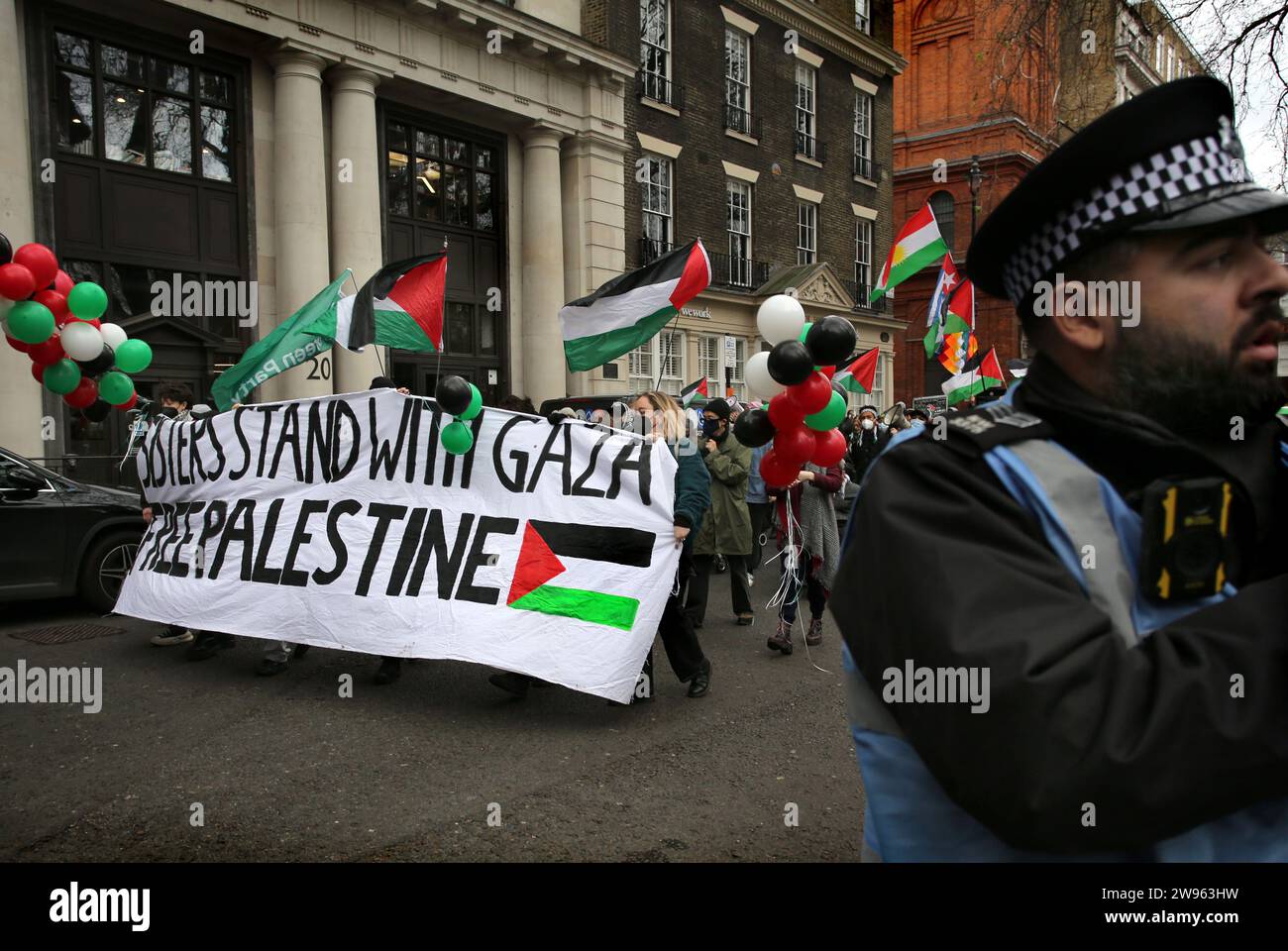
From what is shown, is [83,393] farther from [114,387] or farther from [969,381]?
[969,381]

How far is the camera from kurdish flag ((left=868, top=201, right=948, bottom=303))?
10.2 metres

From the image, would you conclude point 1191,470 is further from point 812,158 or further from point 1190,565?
point 812,158

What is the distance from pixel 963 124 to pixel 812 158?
14.2m

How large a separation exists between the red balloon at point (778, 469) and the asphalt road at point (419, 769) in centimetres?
151

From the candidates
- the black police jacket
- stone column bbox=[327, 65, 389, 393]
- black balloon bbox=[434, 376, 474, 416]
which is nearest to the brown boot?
black balloon bbox=[434, 376, 474, 416]

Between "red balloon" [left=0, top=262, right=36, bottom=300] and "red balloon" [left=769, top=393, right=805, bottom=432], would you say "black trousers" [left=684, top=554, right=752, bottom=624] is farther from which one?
"red balloon" [left=0, top=262, right=36, bottom=300]

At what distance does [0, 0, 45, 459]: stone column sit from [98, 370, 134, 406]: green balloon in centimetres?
505

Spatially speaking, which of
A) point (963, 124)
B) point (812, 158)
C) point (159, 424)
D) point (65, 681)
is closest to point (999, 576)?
point (65, 681)

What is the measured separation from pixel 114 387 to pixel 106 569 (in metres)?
1.85

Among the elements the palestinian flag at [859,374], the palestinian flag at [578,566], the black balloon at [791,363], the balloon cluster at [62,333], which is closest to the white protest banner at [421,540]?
the palestinian flag at [578,566]

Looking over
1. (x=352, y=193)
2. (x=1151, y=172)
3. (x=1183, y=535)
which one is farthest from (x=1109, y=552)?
(x=352, y=193)

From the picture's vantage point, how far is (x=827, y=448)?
606 cm

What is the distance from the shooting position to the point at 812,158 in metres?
26.8

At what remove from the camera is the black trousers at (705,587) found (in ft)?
25.1
